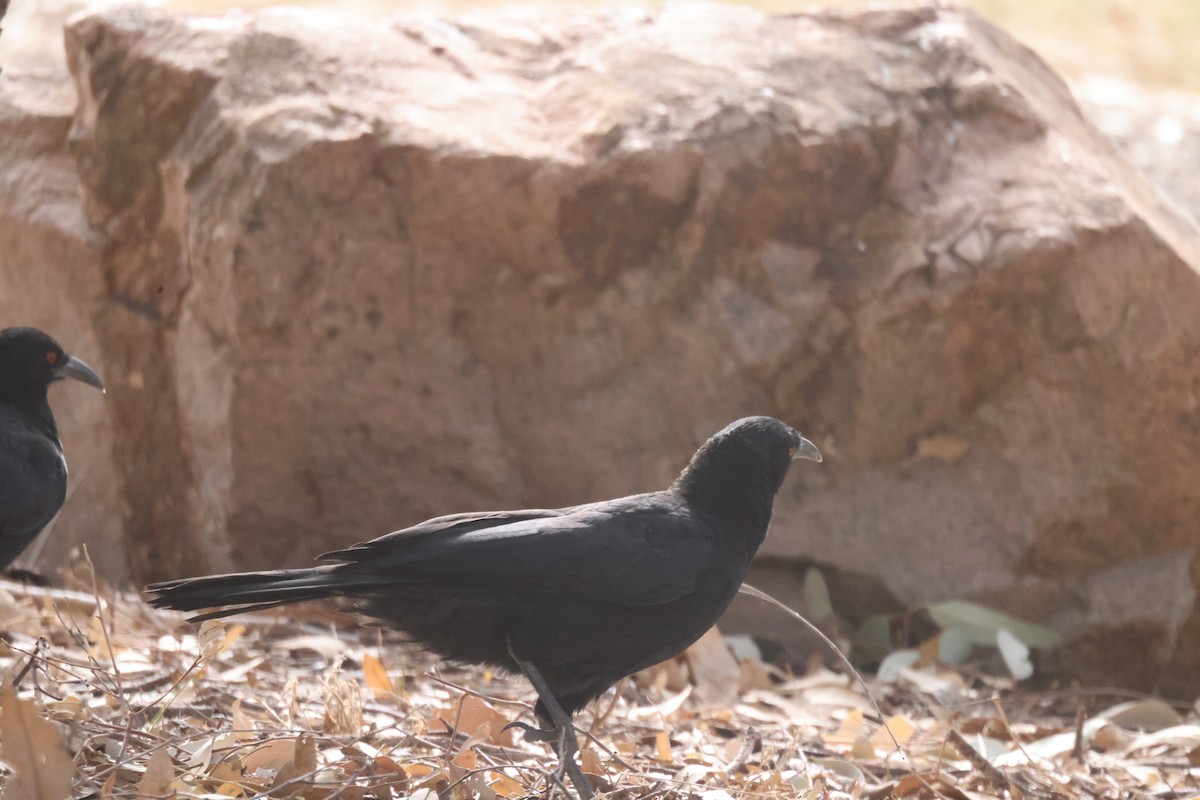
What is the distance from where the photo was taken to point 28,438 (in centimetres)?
364

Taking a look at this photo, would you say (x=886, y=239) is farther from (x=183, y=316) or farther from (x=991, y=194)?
Result: (x=183, y=316)

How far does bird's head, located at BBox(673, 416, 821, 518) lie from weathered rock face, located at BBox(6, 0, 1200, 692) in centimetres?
135

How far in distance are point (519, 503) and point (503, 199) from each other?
1079 millimetres

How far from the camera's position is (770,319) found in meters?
4.59

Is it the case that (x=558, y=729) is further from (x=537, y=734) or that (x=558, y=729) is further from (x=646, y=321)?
(x=646, y=321)

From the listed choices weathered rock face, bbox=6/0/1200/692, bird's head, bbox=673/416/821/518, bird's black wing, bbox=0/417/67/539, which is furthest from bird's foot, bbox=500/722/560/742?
weathered rock face, bbox=6/0/1200/692

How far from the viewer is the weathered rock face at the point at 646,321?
441 centimetres

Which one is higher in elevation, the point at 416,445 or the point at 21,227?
the point at 21,227

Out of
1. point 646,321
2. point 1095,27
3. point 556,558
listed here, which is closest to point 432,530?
point 556,558

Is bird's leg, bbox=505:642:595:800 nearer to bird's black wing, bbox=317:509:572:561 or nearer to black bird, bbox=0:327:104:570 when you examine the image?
bird's black wing, bbox=317:509:572:561

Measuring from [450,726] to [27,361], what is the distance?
184 cm

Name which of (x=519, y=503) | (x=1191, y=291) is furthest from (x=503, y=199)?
(x=1191, y=291)

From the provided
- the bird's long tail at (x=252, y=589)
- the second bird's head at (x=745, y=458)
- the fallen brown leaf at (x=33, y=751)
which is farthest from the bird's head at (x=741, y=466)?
the fallen brown leaf at (x=33, y=751)

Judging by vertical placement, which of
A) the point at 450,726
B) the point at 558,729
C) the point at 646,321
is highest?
the point at 646,321
